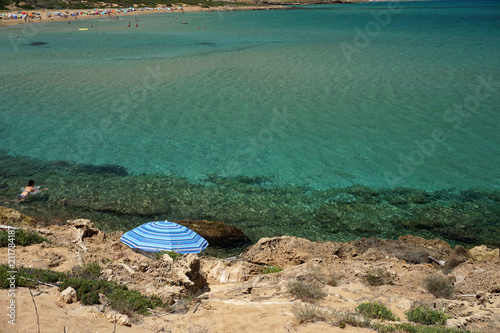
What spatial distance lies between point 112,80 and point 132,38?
26.5 m

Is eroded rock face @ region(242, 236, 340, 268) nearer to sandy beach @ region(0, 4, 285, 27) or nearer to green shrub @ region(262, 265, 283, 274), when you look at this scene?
green shrub @ region(262, 265, 283, 274)

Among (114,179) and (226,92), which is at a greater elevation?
(226,92)

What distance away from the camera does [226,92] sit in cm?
2656

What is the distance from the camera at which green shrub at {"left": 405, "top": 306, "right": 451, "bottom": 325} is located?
21.5ft

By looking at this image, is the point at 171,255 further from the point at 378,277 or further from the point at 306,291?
the point at 378,277

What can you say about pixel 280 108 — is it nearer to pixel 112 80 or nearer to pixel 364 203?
pixel 364 203

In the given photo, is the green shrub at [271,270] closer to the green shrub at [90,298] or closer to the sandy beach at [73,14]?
the green shrub at [90,298]

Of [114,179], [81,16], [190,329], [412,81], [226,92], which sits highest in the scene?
[81,16]

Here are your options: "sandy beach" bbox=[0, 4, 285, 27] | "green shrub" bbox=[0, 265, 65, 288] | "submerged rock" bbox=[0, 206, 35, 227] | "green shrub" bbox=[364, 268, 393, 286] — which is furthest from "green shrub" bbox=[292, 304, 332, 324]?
"sandy beach" bbox=[0, 4, 285, 27]

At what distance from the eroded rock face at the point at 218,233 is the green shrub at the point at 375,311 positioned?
17.5ft

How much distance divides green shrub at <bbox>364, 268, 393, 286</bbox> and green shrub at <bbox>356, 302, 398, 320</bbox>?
126 cm

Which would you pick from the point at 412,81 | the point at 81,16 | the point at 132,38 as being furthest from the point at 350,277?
the point at 81,16

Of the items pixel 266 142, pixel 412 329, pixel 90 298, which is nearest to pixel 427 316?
pixel 412 329

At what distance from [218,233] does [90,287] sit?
5173 mm
